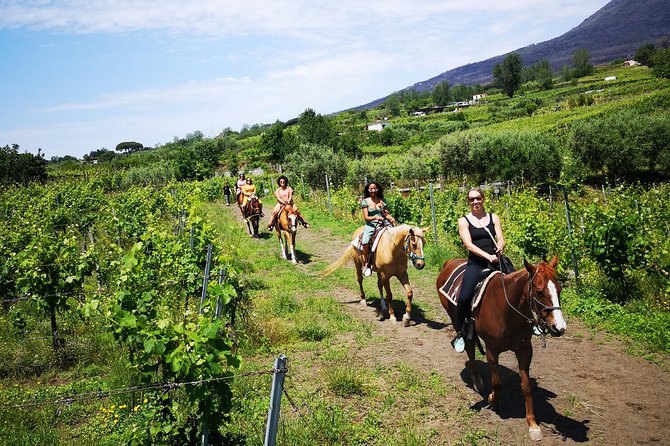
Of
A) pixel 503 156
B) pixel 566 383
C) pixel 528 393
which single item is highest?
pixel 503 156

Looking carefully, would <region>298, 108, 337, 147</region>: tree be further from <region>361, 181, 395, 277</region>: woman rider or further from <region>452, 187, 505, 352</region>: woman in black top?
<region>452, 187, 505, 352</region>: woman in black top

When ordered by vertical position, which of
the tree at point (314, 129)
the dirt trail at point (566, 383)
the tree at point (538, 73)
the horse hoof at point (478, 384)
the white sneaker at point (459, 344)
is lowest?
the dirt trail at point (566, 383)

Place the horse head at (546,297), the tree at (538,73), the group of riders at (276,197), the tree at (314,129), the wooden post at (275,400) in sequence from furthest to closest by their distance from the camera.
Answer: the tree at (538,73) → the tree at (314,129) → the group of riders at (276,197) → the horse head at (546,297) → the wooden post at (275,400)

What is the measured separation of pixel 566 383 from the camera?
6.32m

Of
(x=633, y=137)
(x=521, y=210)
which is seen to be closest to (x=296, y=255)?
(x=521, y=210)

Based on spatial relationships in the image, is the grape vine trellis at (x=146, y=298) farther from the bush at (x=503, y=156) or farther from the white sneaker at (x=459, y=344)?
the bush at (x=503, y=156)

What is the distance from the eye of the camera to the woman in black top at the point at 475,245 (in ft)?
19.6

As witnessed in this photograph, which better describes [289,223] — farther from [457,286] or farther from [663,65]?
[663,65]

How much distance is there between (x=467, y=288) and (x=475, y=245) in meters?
0.63

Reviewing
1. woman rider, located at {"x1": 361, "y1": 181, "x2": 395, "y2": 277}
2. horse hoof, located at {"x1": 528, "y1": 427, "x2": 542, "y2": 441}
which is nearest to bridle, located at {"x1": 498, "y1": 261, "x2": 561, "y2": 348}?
horse hoof, located at {"x1": 528, "y1": 427, "x2": 542, "y2": 441}

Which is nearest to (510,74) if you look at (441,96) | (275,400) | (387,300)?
(441,96)

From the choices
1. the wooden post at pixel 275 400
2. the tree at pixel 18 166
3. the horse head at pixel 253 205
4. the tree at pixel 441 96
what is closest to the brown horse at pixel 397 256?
the wooden post at pixel 275 400

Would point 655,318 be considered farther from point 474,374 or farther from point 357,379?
point 357,379

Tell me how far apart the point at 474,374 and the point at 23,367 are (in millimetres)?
7373
